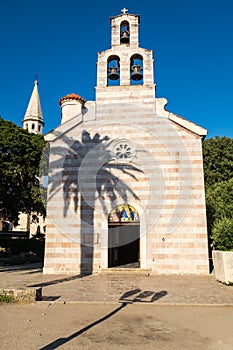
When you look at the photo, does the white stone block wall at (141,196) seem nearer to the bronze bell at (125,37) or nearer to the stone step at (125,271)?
the stone step at (125,271)

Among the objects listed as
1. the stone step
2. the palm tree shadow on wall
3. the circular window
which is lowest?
the stone step

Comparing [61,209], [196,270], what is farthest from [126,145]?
[196,270]

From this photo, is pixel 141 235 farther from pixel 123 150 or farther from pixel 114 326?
pixel 114 326

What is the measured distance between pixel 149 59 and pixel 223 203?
1201 centimetres

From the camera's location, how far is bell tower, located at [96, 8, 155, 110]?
17.4 m

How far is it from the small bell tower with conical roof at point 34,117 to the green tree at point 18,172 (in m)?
30.8

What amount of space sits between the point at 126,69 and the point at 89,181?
25.1 feet

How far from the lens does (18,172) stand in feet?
83.7

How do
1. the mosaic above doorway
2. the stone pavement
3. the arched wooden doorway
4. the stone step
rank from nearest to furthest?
the stone pavement, the stone step, the arched wooden doorway, the mosaic above doorway

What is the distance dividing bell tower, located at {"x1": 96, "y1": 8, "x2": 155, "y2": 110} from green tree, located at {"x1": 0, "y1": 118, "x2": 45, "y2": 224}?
1171cm

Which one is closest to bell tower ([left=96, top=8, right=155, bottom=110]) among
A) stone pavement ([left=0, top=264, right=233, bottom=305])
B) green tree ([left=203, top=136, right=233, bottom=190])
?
stone pavement ([left=0, top=264, right=233, bottom=305])

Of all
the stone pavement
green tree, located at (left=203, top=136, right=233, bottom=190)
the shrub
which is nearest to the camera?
the stone pavement

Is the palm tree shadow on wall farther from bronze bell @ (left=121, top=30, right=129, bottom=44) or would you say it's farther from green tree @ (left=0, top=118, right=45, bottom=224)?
green tree @ (left=0, top=118, right=45, bottom=224)

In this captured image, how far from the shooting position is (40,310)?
24.1 ft
